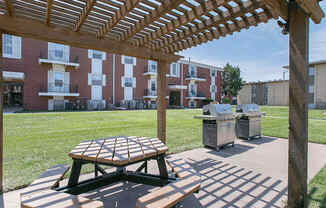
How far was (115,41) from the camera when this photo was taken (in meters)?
3.56

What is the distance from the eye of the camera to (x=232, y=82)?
4159cm

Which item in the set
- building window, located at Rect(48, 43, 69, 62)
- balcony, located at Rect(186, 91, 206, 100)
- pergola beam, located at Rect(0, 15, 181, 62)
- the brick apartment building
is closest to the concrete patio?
pergola beam, located at Rect(0, 15, 181, 62)

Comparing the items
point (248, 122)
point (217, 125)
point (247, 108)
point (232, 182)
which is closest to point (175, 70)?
point (247, 108)

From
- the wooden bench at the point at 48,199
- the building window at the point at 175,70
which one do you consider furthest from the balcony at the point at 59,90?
the wooden bench at the point at 48,199

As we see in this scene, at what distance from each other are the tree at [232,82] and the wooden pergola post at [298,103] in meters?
41.6

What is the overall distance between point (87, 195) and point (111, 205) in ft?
1.54

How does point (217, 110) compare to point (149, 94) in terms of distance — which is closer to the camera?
point (217, 110)

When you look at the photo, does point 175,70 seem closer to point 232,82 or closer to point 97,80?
point 97,80

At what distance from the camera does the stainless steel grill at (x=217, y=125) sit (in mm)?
4789

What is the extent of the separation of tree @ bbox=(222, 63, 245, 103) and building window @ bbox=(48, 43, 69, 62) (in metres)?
34.1

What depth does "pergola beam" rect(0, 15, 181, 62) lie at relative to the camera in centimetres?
256

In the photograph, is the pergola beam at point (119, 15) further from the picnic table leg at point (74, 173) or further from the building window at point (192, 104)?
the building window at point (192, 104)

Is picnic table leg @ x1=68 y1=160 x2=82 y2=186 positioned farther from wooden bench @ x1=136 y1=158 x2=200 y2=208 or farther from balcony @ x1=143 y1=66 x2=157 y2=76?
balcony @ x1=143 y1=66 x2=157 y2=76

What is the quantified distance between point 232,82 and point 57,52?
3515cm
